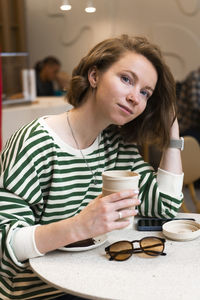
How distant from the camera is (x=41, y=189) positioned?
3.81 ft

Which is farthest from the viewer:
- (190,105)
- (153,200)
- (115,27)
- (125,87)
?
(115,27)

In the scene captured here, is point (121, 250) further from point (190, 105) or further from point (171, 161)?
point (190, 105)

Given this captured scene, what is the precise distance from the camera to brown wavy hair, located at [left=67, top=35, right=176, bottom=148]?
1.22 metres

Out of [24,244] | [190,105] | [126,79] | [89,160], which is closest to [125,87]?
[126,79]

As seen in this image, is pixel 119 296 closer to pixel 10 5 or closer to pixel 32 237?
pixel 32 237

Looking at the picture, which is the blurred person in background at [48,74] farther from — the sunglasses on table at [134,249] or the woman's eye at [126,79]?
the sunglasses on table at [134,249]

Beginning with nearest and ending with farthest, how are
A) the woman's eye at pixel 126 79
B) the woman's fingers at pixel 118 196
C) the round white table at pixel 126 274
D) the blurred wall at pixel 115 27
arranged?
the round white table at pixel 126 274
the woman's fingers at pixel 118 196
the woman's eye at pixel 126 79
the blurred wall at pixel 115 27

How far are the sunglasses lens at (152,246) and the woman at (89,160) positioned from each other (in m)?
0.10

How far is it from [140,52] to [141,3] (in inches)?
199

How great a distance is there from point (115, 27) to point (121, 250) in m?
5.60

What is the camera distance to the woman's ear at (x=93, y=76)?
1.24m

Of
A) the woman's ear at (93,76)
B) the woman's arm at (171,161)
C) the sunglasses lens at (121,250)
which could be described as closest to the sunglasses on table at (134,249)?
the sunglasses lens at (121,250)

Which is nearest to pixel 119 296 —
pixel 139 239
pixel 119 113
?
pixel 139 239

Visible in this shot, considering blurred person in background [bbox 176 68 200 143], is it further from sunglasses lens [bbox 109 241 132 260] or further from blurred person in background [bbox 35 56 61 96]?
sunglasses lens [bbox 109 241 132 260]
